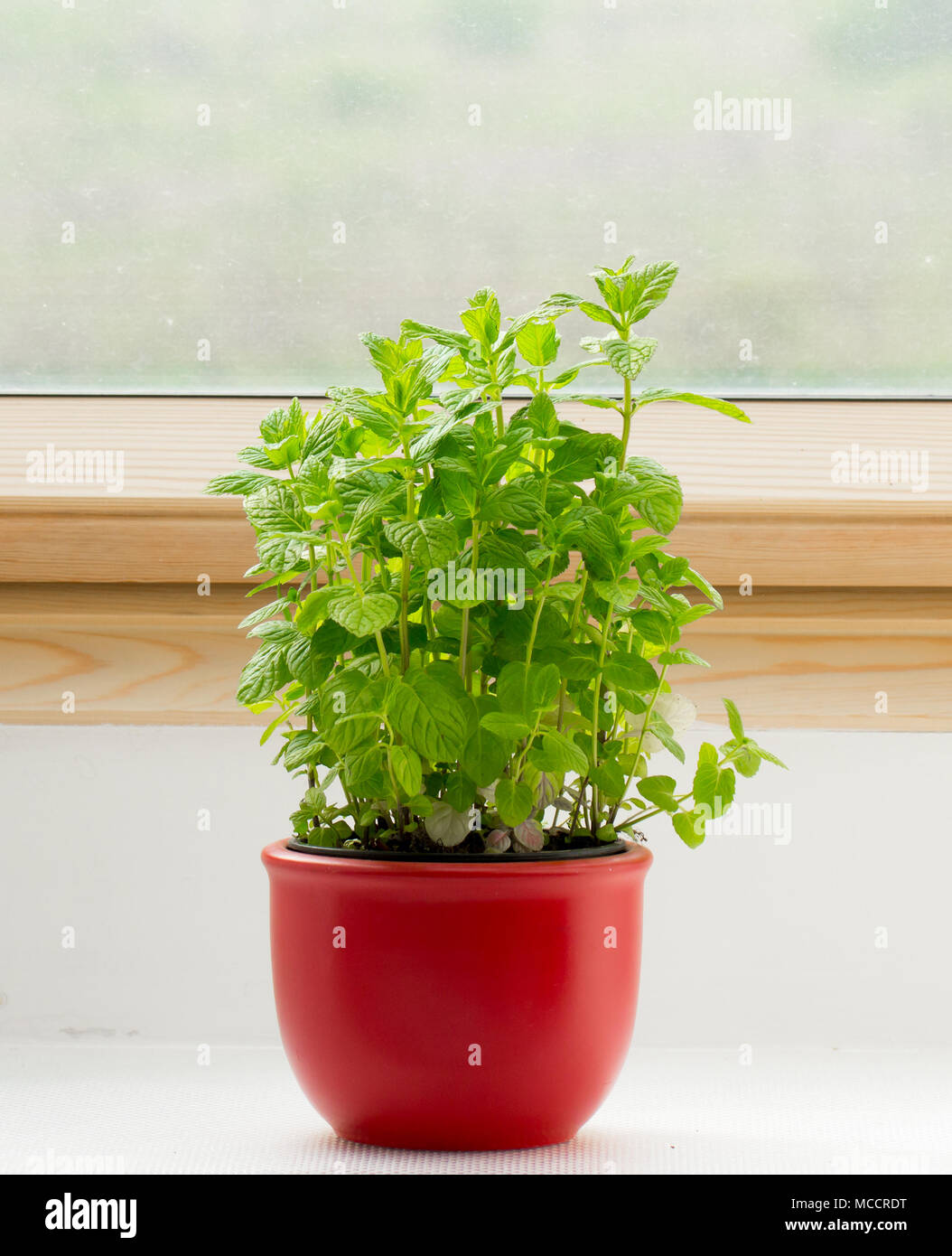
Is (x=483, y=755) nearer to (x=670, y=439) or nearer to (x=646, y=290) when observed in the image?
(x=646, y=290)

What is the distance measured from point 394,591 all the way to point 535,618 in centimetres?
9

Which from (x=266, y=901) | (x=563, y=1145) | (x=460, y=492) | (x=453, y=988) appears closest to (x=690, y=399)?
(x=460, y=492)

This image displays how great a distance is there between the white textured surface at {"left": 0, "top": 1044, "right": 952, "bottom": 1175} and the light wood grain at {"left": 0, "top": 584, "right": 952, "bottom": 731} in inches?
11.8

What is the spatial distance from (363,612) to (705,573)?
A: 1.62 feet

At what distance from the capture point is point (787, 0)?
46.9 inches

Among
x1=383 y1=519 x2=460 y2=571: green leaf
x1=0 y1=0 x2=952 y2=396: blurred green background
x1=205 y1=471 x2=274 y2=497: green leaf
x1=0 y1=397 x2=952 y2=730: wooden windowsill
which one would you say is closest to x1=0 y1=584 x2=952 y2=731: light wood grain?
x1=0 y1=397 x2=952 y2=730: wooden windowsill

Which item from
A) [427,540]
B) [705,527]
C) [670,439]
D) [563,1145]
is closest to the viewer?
[427,540]

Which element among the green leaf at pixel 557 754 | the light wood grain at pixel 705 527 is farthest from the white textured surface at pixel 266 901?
the green leaf at pixel 557 754

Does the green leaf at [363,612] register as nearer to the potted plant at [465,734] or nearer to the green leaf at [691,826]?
the potted plant at [465,734]

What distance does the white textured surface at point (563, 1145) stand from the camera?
79cm

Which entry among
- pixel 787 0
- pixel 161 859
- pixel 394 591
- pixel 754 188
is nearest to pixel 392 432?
pixel 394 591

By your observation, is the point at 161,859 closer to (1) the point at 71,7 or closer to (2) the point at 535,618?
(2) the point at 535,618

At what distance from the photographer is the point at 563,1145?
2.66 ft

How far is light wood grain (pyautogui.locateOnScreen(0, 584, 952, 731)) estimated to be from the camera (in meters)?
1.12
